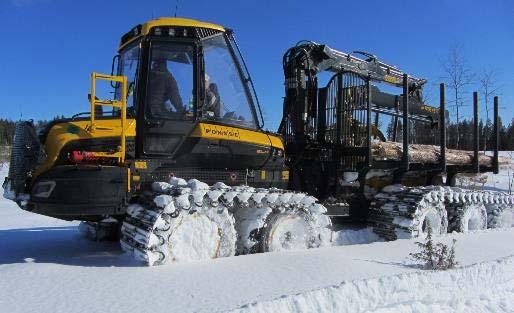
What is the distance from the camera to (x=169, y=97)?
6.36m

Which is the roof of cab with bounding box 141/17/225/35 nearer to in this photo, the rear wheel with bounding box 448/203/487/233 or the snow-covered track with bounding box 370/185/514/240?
the snow-covered track with bounding box 370/185/514/240

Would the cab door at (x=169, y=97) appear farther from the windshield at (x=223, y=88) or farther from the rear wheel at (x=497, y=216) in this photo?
the rear wheel at (x=497, y=216)

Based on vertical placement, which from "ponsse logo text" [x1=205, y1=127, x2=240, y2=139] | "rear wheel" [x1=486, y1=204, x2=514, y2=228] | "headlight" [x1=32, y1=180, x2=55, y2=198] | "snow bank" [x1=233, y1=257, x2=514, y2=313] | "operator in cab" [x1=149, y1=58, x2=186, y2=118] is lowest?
"snow bank" [x1=233, y1=257, x2=514, y2=313]

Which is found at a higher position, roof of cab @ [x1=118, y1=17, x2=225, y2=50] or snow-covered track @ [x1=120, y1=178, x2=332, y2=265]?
roof of cab @ [x1=118, y1=17, x2=225, y2=50]

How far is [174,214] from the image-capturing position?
561cm

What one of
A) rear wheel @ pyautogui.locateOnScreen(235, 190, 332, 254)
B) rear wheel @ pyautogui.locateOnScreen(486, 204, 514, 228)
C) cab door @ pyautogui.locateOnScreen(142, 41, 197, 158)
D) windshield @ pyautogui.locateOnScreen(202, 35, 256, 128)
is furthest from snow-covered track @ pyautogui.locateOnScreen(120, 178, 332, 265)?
rear wheel @ pyautogui.locateOnScreen(486, 204, 514, 228)

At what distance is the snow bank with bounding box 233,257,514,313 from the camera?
4.43 m

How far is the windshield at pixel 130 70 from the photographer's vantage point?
6379mm

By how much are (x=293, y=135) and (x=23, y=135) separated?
16.1ft

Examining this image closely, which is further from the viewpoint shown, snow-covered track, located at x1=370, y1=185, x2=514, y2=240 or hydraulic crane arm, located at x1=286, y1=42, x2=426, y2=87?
hydraulic crane arm, located at x1=286, y1=42, x2=426, y2=87

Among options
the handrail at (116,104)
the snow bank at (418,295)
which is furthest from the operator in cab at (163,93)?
the snow bank at (418,295)

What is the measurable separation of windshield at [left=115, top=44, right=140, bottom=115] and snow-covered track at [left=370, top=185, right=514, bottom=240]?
4916mm

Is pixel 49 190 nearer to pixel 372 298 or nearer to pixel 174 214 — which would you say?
pixel 174 214

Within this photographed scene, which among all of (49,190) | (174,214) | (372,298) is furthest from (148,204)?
(372,298)
